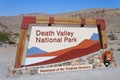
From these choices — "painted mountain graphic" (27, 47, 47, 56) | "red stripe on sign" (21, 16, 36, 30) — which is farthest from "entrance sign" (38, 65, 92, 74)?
"red stripe on sign" (21, 16, 36, 30)

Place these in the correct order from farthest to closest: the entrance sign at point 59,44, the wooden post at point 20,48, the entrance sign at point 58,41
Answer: the entrance sign at point 59,44 < the entrance sign at point 58,41 < the wooden post at point 20,48

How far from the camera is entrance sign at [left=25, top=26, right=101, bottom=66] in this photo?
14891 mm

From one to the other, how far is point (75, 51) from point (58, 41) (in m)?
0.97

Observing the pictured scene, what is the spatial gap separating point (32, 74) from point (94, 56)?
3.21 m

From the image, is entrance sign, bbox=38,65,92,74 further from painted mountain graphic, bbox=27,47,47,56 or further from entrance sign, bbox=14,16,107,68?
painted mountain graphic, bbox=27,47,47,56

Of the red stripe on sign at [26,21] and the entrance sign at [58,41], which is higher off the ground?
the red stripe on sign at [26,21]

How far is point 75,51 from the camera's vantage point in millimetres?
15984

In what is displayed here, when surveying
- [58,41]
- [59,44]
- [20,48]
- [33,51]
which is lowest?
[33,51]

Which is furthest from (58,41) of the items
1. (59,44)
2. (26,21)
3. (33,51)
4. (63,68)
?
(26,21)

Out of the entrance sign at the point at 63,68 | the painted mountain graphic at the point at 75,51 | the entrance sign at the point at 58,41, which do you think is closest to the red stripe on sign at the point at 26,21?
the entrance sign at the point at 58,41

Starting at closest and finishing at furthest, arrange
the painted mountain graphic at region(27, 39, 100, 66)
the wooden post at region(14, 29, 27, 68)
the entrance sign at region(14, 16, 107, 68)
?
the wooden post at region(14, 29, 27, 68)
the entrance sign at region(14, 16, 107, 68)
the painted mountain graphic at region(27, 39, 100, 66)

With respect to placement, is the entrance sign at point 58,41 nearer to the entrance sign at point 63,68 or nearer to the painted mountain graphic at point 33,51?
the painted mountain graphic at point 33,51

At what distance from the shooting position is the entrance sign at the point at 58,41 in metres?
14.8

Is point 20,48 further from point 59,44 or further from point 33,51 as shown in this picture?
point 59,44
